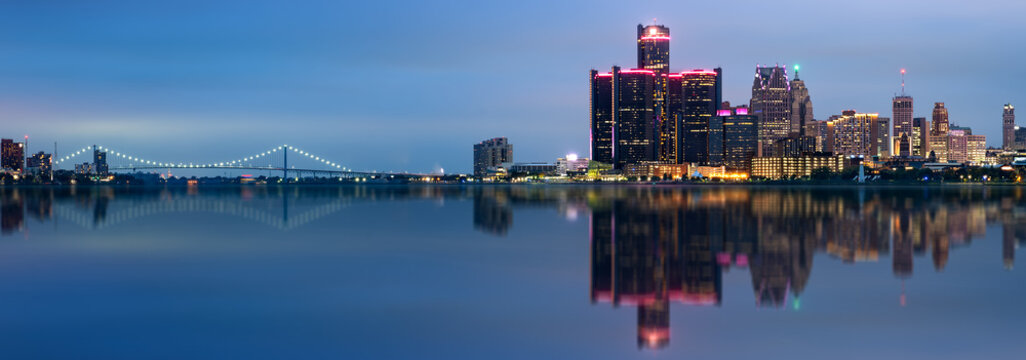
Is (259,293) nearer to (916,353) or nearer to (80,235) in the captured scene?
(916,353)

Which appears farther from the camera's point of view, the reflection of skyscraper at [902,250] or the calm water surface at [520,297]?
the reflection of skyscraper at [902,250]

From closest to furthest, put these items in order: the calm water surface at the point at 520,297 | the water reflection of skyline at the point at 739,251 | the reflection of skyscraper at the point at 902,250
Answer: the calm water surface at the point at 520,297 < the water reflection of skyline at the point at 739,251 < the reflection of skyscraper at the point at 902,250

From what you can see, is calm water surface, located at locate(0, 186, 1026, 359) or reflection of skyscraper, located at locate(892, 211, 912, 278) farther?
reflection of skyscraper, located at locate(892, 211, 912, 278)

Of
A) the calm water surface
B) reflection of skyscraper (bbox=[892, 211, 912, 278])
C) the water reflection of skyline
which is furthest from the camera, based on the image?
reflection of skyscraper (bbox=[892, 211, 912, 278])

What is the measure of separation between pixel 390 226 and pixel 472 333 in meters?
23.0

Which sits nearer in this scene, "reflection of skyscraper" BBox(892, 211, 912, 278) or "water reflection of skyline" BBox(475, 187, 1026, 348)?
"water reflection of skyline" BBox(475, 187, 1026, 348)

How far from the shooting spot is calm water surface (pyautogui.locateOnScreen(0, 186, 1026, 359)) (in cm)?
1002

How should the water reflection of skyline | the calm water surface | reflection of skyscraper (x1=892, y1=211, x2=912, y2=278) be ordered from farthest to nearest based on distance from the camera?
reflection of skyscraper (x1=892, y1=211, x2=912, y2=278) → the water reflection of skyline → the calm water surface

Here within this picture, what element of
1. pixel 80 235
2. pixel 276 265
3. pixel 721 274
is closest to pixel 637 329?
pixel 721 274

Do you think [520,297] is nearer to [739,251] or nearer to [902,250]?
[739,251]

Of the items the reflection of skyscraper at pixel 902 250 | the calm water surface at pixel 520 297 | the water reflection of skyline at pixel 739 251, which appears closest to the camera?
the calm water surface at pixel 520 297

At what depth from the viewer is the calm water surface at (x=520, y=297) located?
1002cm

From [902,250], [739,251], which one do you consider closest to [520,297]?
[739,251]

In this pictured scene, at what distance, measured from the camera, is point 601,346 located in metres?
9.94
